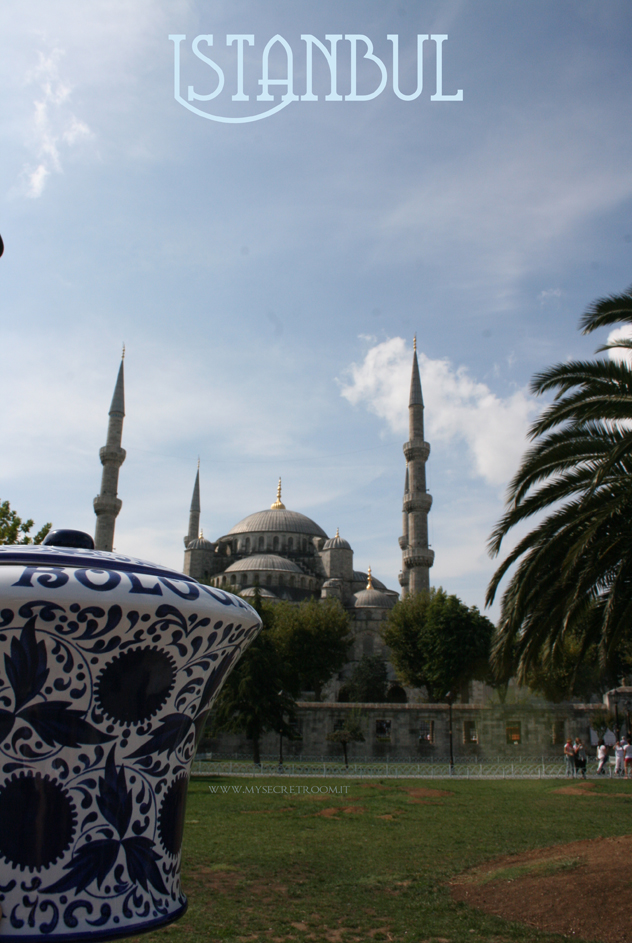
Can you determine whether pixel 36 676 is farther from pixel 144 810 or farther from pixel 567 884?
pixel 567 884

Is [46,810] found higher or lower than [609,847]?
higher

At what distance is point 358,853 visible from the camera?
28.8ft

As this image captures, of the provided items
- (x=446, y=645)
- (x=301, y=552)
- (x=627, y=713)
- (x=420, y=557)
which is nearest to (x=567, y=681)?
(x=627, y=713)

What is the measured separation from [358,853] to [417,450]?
32.0 m

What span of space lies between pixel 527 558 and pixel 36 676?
807 cm

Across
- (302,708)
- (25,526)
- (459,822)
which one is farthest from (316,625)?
(459,822)

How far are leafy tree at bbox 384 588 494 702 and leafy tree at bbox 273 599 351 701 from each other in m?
4.49

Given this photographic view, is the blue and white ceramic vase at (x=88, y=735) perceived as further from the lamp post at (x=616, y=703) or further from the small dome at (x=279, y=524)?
the small dome at (x=279, y=524)

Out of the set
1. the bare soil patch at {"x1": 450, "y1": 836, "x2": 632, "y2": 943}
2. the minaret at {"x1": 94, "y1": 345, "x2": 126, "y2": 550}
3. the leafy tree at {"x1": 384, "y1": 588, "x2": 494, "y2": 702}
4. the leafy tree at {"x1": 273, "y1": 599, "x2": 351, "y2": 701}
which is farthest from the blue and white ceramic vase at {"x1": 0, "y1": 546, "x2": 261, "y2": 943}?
the minaret at {"x1": 94, "y1": 345, "x2": 126, "y2": 550}

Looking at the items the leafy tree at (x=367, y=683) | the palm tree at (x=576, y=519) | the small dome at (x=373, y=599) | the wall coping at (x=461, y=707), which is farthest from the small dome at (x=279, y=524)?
the palm tree at (x=576, y=519)

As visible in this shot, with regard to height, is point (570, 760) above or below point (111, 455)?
below

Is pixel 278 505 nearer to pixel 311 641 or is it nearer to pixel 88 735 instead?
pixel 311 641

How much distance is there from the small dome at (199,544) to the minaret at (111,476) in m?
15.5

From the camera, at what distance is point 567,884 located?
6.54 meters
